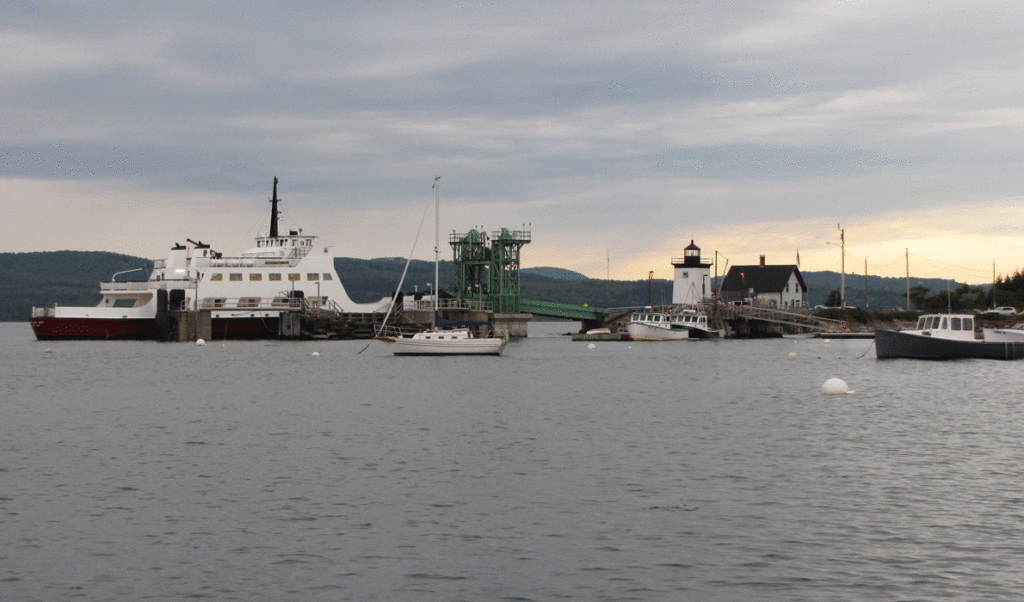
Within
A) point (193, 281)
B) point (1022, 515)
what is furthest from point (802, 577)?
point (193, 281)

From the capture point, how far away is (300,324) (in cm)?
8894

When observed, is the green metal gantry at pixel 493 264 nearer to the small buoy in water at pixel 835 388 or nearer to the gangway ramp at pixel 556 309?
the gangway ramp at pixel 556 309

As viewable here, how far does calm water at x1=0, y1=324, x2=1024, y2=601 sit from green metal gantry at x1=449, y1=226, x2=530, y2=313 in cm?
6349

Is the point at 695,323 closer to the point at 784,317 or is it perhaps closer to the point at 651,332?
the point at 651,332

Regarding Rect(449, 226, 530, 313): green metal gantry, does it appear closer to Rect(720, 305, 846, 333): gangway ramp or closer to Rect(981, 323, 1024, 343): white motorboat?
Rect(720, 305, 846, 333): gangway ramp

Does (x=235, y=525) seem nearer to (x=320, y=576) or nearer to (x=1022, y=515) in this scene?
(x=320, y=576)

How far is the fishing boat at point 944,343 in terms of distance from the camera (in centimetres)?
5875

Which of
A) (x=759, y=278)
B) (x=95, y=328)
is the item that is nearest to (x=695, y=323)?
(x=759, y=278)

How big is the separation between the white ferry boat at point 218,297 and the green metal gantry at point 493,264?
1329 cm

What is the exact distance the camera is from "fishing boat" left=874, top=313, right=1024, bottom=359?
5875 centimetres

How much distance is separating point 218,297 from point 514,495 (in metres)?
76.5

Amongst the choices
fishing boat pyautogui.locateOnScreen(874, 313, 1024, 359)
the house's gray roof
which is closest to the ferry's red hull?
fishing boat pyautogui.locateOnScreen(874, 313, 1024, 359)

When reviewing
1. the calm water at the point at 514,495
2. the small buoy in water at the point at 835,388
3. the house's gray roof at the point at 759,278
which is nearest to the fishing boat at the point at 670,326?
the house's gray roof at the point at 759,278

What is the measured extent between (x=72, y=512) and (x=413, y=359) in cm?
4795
